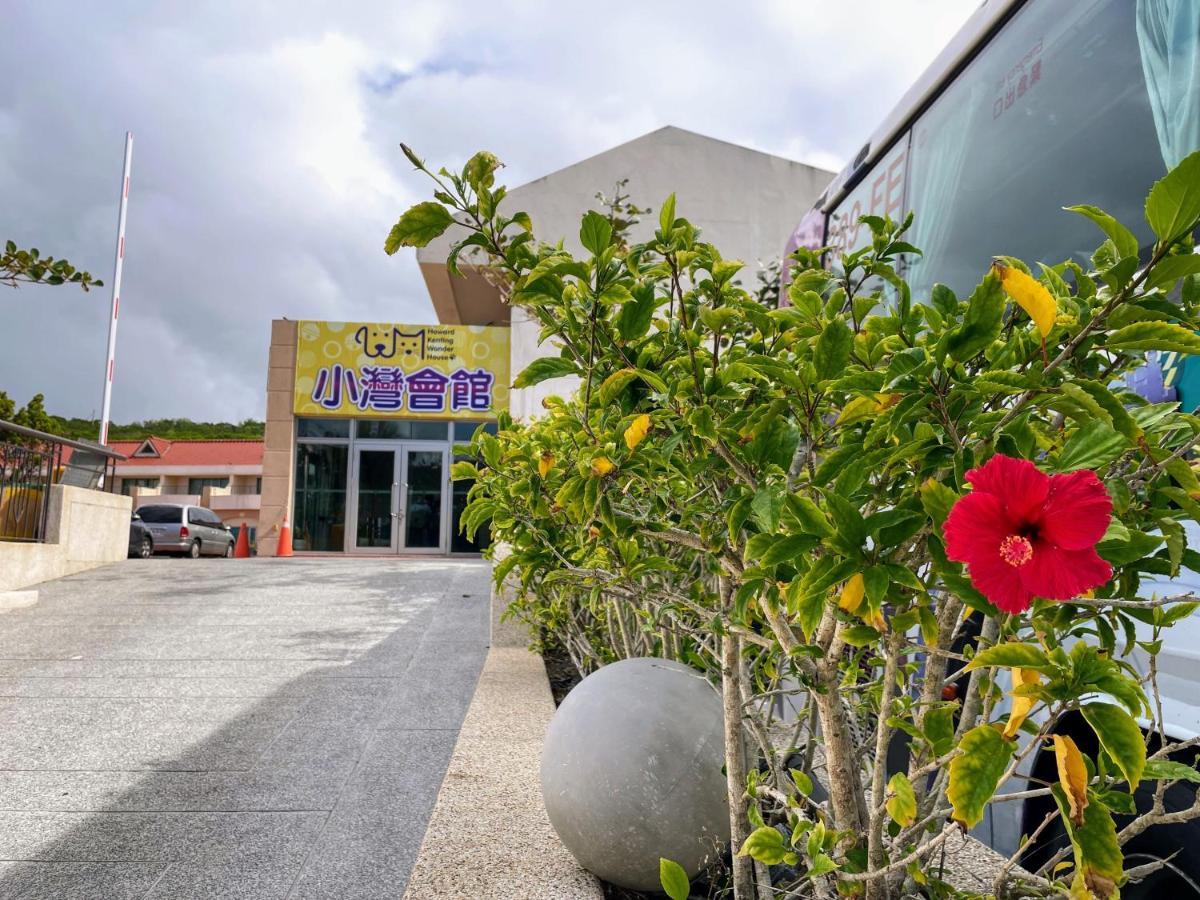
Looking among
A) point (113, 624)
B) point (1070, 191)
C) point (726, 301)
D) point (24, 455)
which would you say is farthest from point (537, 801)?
point (24, 455)

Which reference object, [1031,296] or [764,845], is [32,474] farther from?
[1031,296]

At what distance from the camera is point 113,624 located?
297 inches

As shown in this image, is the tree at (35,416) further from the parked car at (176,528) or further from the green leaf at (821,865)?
the green leaf at (821,865)

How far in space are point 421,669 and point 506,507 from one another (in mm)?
3846

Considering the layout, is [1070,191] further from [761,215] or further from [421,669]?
[761,215]

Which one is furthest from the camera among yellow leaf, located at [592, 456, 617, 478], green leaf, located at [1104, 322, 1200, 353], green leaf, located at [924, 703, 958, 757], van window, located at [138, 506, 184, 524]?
van window, located at [138, 506, 184, 524]

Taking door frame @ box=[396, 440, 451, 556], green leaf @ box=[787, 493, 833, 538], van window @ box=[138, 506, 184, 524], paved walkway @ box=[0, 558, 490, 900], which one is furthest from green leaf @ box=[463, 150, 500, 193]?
van window @ box=[138, 506, 184, 524]

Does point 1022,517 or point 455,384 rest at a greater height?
point 455,384

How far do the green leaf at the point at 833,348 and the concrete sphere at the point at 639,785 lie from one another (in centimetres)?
165

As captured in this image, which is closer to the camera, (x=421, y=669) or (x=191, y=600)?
(x=421, y=669)

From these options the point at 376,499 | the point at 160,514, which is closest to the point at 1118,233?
the point at 376,499

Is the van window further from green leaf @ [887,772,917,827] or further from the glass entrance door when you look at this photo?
green leaf @ [887,772,917,827]

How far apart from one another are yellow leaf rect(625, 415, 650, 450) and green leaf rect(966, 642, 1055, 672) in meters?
0.60

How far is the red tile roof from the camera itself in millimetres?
41188
